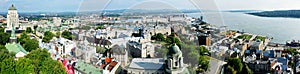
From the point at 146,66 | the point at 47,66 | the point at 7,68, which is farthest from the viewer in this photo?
the point at 146,66

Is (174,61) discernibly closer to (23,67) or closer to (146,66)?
(146,66)

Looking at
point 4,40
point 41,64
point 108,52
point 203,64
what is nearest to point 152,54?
point 108,52

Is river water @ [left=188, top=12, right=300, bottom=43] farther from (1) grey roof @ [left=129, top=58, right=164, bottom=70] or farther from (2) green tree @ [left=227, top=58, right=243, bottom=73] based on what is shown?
(1) grey roof @ [left=129, top=58, right=164, bottom=70]

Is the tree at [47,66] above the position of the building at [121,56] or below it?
above

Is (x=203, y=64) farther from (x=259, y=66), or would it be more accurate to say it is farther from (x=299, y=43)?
(x=299, y=43)

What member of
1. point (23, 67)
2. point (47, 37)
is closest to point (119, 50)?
point (23, 67)

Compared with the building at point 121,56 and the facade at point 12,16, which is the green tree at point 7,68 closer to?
the building at point 121,56

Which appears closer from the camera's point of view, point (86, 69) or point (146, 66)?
point (86, 69)

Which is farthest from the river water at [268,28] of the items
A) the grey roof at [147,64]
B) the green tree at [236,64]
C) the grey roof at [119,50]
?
the grey roof at [147,64]

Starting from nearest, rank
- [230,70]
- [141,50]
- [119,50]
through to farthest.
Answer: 1. [230,70]
2. [119,50]
3. [141,50]

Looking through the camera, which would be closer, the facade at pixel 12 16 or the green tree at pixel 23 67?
the green tree at pixel 23 67

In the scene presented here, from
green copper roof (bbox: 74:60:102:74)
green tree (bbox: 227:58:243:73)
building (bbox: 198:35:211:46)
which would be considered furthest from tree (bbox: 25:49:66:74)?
building (bbox: 198:35:211:46)

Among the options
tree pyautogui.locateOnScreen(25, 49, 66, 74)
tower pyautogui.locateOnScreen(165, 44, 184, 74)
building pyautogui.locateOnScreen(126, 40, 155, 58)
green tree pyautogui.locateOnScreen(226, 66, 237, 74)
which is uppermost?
tower pyautogui.locateOnScreen(165, 44, 184, 74)
